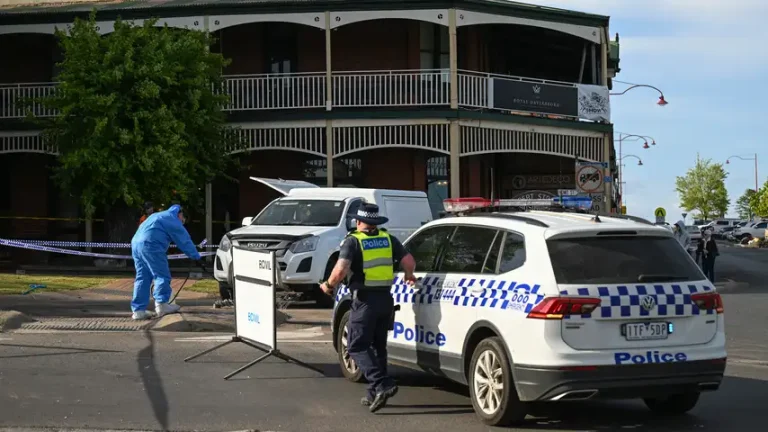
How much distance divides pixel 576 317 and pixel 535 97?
20.9 metres

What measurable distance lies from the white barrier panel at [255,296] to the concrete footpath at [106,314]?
3397mm

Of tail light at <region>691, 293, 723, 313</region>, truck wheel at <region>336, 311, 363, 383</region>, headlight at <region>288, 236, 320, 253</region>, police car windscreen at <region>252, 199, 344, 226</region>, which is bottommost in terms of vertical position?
truck wheel at <region>336, 311, 363, 383</region>

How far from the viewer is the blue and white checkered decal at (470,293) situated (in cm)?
751

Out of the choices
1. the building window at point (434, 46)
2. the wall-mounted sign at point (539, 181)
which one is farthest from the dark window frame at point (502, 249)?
the wall-mounted sign at point (539, 181)

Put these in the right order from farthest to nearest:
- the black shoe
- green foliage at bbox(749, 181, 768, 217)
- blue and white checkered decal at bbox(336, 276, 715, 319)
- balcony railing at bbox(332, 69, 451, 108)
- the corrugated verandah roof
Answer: green foliage at bbox(749, 181, 768, 217) → balcony railing at bbox(332, 69, 451, 108) → the corrugated verandah roof → the black shoe → blue and white checkered decal at bbox(336, 276, 715, 319)

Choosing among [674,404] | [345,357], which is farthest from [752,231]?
[674,404]

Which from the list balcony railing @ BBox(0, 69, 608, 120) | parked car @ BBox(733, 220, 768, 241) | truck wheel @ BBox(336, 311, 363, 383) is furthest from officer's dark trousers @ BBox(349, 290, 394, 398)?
parked car @ BBox(733, 220, 768, 241)

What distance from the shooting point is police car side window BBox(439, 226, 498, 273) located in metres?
8.30

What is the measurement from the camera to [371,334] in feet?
27.6

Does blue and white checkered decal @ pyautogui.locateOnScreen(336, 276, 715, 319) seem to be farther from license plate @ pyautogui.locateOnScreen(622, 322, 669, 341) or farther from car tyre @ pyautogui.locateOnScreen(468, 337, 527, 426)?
car tyre @ pyautogui.locateOnScreen(468, 337, 527, 426)

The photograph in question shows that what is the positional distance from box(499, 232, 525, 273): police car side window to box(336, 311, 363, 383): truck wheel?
2.15 meters

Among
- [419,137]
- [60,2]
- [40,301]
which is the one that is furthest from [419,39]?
[40,301]

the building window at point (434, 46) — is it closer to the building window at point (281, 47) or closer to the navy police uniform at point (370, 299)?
the building window at point (281, 47)

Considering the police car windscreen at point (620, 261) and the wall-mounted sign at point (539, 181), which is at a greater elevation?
the wall-mounted sign at point (539, 181)
